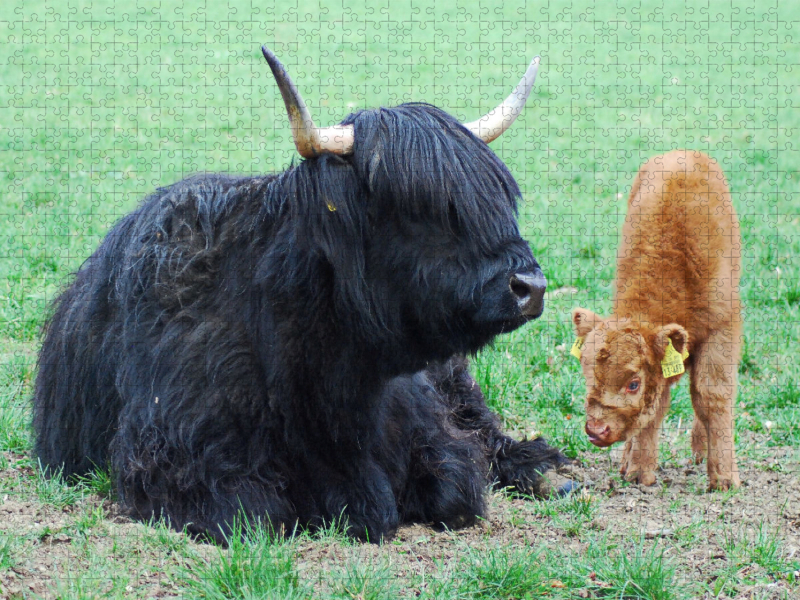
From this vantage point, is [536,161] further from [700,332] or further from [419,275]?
[419,275]

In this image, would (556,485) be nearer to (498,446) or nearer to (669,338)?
(498,446)

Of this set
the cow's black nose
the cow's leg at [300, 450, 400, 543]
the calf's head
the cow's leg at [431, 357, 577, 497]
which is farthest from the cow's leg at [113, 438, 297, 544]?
the calf's head

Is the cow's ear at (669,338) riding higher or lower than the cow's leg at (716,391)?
higher

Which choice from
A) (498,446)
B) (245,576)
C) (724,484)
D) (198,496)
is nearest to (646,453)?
(724,484)

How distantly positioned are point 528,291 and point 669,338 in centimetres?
138

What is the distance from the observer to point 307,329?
4.02m

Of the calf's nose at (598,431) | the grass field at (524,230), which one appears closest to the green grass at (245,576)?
the grass field at (524,230)

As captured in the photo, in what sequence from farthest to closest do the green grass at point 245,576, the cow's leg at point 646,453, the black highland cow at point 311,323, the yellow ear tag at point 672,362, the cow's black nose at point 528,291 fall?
the cow's leg at point 646,453, the yellow ear tag at point 672,362, the black highland cow at point 311,323, the cow's black nose at point 528,291, the green grass at point 245,576

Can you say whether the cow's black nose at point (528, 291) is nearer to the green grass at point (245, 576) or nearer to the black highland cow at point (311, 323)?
the black highland cow at point (311, 323)

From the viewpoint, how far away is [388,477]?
14.5 feet

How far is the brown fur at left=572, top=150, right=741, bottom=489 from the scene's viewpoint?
464 centimetres

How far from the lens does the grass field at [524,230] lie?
11.4 feet

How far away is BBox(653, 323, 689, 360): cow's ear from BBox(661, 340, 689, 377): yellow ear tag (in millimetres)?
21

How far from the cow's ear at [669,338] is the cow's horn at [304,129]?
1.82 meters
